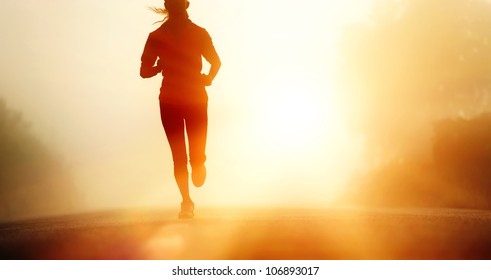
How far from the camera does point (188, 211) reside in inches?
352

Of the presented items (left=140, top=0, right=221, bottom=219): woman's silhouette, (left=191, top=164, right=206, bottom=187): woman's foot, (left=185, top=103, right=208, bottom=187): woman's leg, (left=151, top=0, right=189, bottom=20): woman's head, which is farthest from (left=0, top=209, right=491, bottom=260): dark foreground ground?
(left=151, top=0, right=189, bottom=20): woman's head

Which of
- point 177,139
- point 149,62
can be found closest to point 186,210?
point 177,139

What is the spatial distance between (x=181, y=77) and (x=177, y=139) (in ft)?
2.84

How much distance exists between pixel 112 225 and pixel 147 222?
50 centimetres

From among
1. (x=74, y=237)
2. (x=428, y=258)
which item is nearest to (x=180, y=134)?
(x=74, y=237)

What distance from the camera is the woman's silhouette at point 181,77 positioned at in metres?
8.65

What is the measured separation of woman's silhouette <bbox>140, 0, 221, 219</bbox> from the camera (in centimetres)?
865

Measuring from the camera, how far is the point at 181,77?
8641 millimetres

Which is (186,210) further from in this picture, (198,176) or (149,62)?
(149,62)

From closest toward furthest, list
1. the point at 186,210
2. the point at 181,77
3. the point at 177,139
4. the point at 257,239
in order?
the point at 257,239 → the point at 181,77 → the point at 177,139 → the point at 186,210

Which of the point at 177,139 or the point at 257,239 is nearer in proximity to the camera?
the point at 257,239

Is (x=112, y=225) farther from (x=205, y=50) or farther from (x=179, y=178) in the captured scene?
(x=205, y=50)

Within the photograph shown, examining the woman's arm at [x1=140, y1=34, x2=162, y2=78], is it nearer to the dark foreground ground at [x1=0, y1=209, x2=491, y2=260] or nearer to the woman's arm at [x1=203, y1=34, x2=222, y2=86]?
the woman's arm at [x1=203, y1=34, x2=222, y2=86]

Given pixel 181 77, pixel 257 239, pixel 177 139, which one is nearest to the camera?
pixel 257 239
